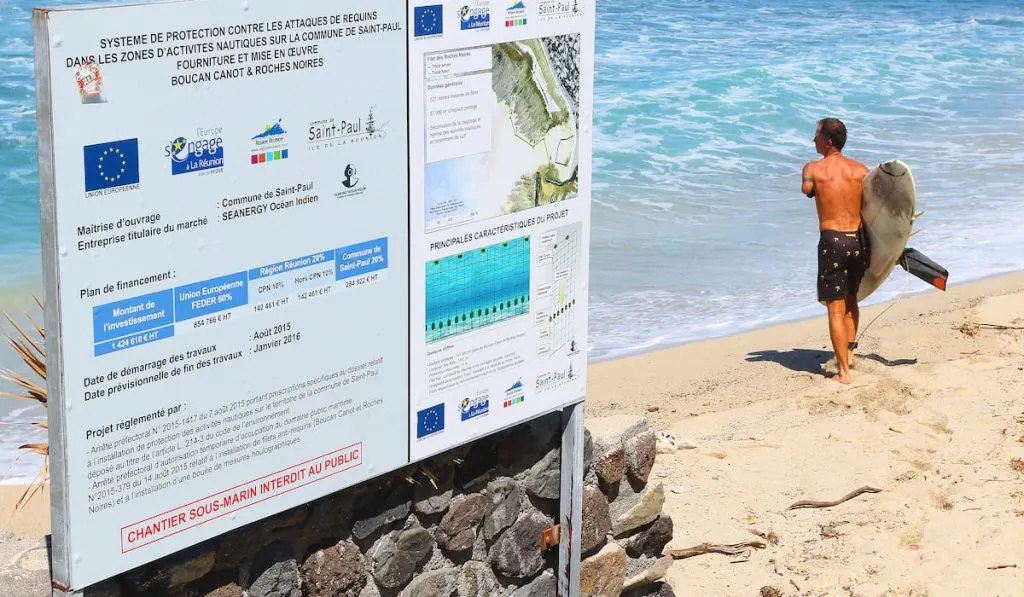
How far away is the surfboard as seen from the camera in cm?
788

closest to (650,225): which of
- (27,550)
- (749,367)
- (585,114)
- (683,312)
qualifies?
(683,312)

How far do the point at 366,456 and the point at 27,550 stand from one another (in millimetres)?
971

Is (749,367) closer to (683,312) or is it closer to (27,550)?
(683,312)

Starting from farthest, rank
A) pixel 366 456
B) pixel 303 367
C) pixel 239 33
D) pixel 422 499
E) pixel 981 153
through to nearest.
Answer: pixel 981 153, pixel 422 499, pixel 366 456, pixel 303 367, pixel 239 33

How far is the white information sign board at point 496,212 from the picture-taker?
3.51 metres

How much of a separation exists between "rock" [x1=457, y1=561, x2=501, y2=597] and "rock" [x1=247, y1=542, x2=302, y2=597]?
65cm

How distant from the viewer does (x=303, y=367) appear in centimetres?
329

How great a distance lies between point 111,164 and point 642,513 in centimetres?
258

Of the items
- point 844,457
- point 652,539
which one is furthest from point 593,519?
point 844,457

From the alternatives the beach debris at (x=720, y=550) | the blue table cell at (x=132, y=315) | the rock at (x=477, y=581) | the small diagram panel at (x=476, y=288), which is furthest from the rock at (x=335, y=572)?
the beach debris at (x=720, y=550)

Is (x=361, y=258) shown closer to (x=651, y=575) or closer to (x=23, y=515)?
(x=651, y=575)

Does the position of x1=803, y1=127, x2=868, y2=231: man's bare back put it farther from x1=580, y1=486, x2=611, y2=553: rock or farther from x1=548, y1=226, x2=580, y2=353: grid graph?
x1=548, y1=226, x2=580, y2=353: grid graph

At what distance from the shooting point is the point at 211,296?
119 inches

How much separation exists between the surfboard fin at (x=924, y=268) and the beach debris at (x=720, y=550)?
127 inches
